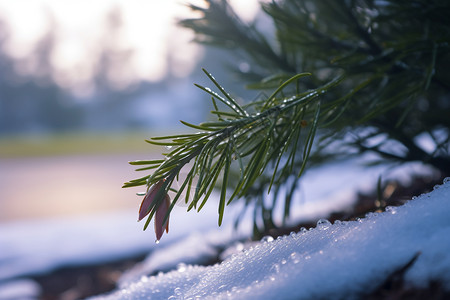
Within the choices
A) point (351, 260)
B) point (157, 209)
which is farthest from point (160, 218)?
point (351, 260)

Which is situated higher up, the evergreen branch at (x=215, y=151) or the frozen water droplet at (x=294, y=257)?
the evergreen branch at (x=215, y=151)

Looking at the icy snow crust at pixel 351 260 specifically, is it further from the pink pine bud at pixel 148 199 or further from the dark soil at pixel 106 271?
the dark soil at pixel 106 271

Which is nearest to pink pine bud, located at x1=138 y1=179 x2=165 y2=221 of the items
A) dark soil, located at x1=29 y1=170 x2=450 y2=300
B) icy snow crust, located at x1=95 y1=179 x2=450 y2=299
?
icy snow crust, located at x1=95 y1=179 x2=450 y2=299

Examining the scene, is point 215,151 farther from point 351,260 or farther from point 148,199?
point 351,260

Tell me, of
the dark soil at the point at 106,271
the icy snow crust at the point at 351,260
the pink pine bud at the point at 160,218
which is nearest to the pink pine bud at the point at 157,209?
the pink pine bud at the point at 160,218

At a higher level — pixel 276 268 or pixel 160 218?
pixel 160 218

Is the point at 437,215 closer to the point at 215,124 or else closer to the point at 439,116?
the point at 215,124

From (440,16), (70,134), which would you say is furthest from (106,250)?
(70,134)
